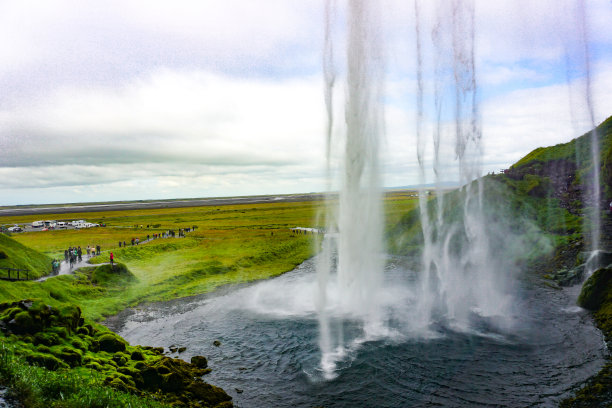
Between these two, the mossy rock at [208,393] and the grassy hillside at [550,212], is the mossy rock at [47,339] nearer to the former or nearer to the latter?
the mossy rock at [208,393]

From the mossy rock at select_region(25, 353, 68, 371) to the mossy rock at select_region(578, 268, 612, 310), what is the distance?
44147mm

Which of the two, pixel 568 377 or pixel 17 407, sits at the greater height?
pixel 17 407

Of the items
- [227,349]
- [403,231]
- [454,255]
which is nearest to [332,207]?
[227,349]

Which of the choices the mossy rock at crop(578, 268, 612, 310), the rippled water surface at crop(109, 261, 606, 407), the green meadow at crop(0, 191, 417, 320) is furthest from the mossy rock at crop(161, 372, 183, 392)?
the mossy rock at crop(578, 268, 612, 310)

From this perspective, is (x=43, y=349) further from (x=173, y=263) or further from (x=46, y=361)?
(x=173, y=263)

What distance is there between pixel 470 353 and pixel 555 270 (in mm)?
32220

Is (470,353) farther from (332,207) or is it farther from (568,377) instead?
(332,207)

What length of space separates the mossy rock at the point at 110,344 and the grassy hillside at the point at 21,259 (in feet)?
84.8

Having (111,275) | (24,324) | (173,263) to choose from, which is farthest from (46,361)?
(173,263)

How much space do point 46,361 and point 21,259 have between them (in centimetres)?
3680

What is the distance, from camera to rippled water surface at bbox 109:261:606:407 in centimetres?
2172

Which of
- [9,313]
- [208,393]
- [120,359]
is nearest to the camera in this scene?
[208,393]

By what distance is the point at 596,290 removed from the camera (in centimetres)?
3412

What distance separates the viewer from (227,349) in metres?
29.5
